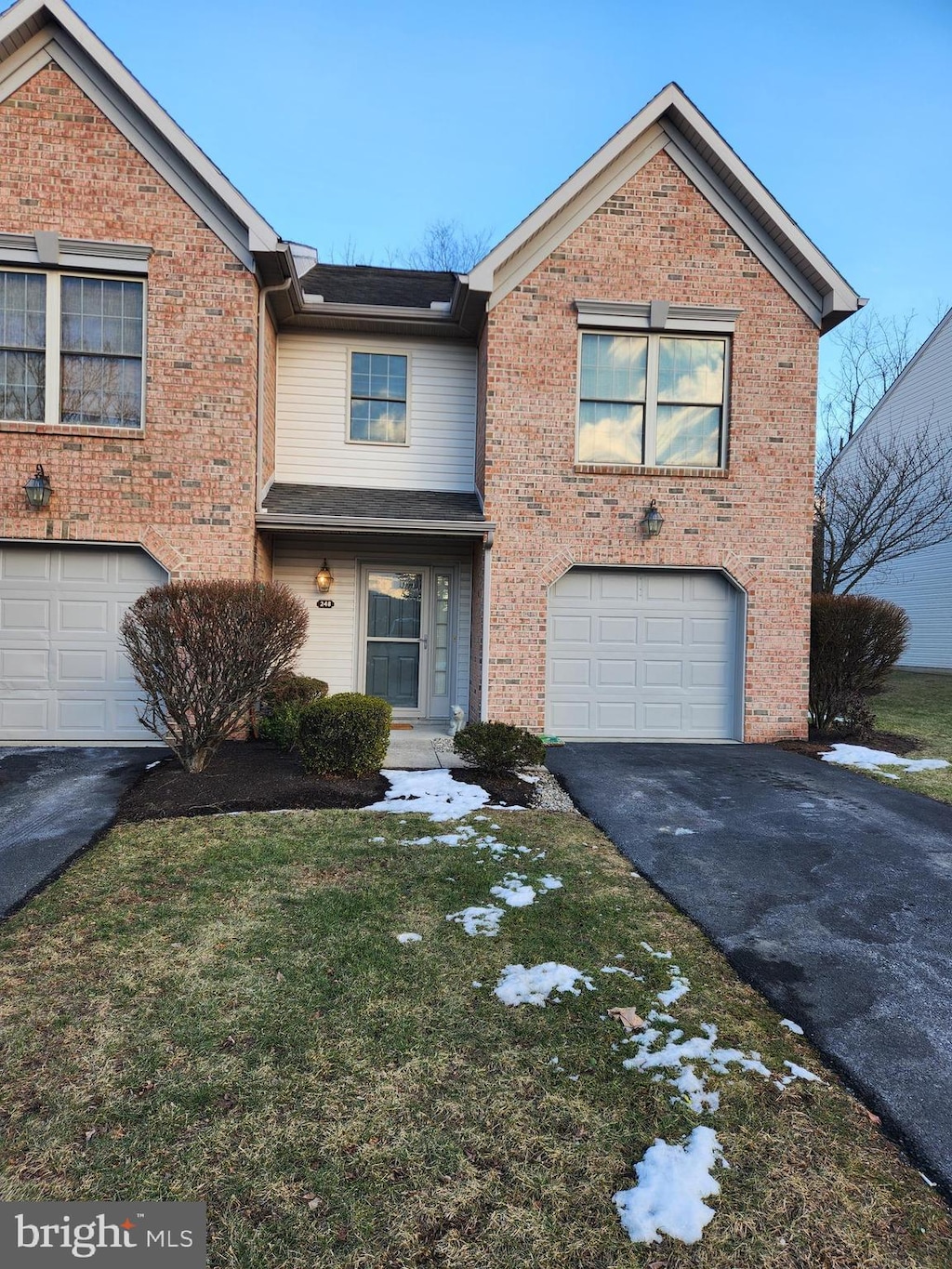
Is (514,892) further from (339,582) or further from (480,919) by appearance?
(339,582)

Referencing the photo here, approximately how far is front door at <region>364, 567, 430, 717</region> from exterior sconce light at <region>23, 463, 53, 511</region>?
4209 millimetres

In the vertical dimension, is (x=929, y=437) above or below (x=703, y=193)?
below

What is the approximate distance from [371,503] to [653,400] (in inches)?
161

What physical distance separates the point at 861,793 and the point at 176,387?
8953 millimetres

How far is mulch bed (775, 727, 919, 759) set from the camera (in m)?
8.98

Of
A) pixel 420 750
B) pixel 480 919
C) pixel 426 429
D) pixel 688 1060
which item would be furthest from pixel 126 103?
pixel 688 1060

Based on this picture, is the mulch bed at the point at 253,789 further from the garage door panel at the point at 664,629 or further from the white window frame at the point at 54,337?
the white window frame at the point at 54,337

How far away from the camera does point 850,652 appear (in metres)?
9.71

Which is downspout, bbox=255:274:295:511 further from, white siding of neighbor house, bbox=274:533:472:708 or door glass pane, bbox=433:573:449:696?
door glass pane, bbox=433:573:449:696

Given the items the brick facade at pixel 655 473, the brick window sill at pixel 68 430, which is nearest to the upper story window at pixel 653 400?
the brick facade at pixel 655 473

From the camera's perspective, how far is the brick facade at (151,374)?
26.7ft

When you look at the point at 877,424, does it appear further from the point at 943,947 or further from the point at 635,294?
the point at 943,947

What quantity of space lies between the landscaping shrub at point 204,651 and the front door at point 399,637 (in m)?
3.57

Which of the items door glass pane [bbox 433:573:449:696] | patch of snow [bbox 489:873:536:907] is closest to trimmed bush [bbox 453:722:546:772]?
patch of snow [bbox 489:873:536:907]
